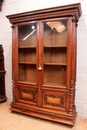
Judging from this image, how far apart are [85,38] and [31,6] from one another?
1354 millimetres

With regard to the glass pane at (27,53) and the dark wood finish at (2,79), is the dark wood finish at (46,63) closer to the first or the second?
the glass pane at (27,53)

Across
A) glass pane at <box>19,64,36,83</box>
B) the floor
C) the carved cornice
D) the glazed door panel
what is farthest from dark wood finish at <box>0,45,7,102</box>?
the glazed door panel

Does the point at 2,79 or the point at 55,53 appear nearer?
the point at 55,53

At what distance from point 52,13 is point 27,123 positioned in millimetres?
1877

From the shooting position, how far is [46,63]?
6.80 feet

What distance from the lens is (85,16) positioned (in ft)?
6.75

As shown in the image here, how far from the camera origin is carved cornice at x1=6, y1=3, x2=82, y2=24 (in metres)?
1.72

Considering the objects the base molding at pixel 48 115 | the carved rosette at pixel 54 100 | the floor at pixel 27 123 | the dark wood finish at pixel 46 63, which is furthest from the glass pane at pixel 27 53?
the floor at pixel 27 123

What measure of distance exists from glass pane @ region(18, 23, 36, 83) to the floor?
70cm

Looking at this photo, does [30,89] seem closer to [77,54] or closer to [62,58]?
[62,58]

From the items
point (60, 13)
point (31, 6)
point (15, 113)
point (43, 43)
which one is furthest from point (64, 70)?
point (31, 6)

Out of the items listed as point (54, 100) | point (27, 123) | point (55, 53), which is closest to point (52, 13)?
point (55, 53)

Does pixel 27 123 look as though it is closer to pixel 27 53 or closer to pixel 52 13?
pixel 27 53

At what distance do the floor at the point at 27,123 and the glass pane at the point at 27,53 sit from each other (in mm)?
696
